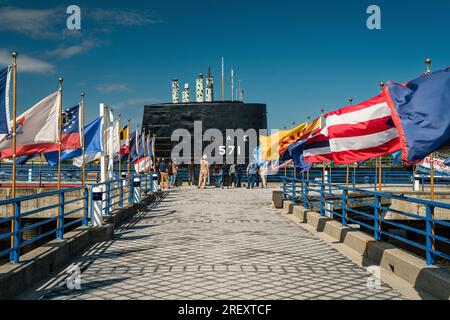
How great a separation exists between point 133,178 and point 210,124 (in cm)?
1641

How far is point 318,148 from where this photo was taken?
13812mm

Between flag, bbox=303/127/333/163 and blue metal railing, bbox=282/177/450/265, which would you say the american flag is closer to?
flag, bbox=303/127/333/163

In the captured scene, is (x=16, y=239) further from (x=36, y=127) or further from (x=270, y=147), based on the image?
(x=270, y=147)

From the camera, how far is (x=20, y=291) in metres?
7.20

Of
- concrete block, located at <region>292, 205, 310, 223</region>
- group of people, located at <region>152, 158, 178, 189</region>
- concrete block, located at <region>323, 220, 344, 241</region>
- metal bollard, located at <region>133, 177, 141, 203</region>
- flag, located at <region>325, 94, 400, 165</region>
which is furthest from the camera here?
group of people, located at <region>152, 158, 178, 189</region>

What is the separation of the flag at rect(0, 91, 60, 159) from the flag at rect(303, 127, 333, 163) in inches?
249

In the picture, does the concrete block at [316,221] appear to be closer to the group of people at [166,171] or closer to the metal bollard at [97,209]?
the metal bollard at [97,209]

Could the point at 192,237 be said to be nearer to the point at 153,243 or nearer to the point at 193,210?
the point at 153,243

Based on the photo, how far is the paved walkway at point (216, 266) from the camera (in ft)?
23.5

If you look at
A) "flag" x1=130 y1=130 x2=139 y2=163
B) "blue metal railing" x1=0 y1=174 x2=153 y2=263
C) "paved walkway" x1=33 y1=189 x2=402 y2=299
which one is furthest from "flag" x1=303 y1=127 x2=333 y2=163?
"flag" x1=130 y1=130 x2=139 y2=163

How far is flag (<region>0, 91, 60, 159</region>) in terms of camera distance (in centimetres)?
1073

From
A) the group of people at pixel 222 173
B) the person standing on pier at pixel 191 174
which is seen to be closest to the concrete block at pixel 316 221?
the group of people at pixel 222 173


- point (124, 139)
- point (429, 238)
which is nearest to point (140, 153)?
point (124, 139)
